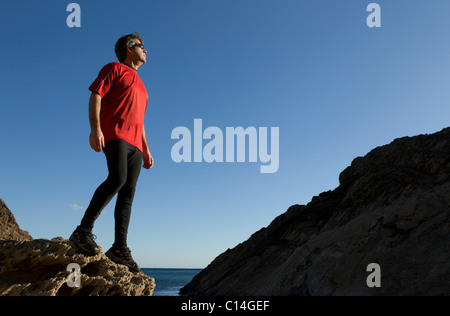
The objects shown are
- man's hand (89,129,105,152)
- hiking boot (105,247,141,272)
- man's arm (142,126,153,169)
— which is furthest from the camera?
man's arm (142,126,153,169)

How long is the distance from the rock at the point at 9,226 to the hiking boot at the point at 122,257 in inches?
494

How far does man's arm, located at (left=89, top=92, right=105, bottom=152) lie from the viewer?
4.22 m

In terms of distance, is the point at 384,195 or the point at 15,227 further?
the point at 384,195

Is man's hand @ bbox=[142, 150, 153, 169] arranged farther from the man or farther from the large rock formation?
the large rock formation

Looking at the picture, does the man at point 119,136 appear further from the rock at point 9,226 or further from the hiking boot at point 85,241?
the rock at point 9,226

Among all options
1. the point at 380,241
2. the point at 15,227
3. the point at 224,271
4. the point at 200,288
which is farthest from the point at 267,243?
the point at 380,241

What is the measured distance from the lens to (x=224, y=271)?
108 ft

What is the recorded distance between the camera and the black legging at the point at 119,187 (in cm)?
429

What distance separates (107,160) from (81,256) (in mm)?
1409

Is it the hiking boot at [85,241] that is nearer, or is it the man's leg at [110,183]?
the man's leg at [110,183]

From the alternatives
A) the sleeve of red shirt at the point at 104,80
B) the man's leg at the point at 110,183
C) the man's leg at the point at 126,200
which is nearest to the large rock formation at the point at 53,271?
the man's leg at the point at 126,200

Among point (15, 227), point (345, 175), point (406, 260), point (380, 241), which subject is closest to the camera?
point (406, 260)

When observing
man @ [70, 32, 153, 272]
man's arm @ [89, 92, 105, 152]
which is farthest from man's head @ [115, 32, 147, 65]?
man's arm @ [89, 92, 105, 152]

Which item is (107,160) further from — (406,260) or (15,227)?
(15,227)
